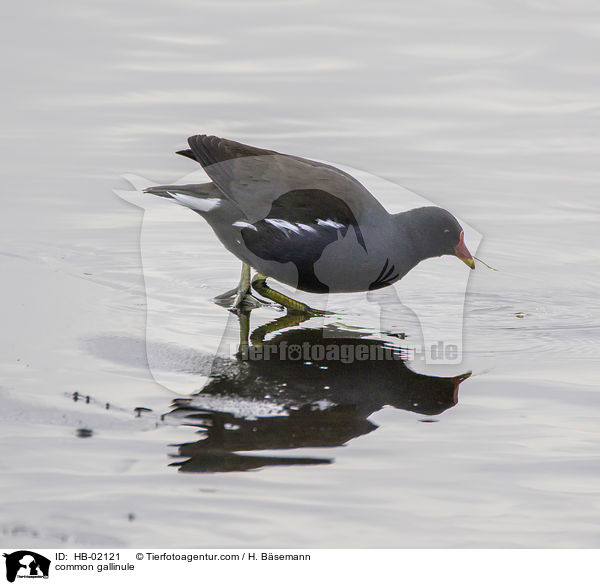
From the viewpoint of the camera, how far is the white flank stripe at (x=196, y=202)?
20.6 ft

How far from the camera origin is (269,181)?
20.1 feet

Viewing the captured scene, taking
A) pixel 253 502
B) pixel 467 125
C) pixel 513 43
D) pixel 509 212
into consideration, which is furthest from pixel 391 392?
pixel 513 43

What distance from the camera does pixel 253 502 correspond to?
13.3ft

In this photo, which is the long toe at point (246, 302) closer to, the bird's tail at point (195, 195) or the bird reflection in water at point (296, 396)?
the bird reflection in water at point (296, 396)

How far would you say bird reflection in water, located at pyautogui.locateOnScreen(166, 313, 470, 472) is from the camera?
446 cm

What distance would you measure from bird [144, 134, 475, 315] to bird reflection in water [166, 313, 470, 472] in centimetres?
38

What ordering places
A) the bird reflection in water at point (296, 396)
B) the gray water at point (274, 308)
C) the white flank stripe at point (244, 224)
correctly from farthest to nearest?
the white flank stripe at point (244, 224) → the bird reflection in water at point (296, 396) → the gray water at point (274, 308)

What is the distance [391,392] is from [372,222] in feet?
4.15

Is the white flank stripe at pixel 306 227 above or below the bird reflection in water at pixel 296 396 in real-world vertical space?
above

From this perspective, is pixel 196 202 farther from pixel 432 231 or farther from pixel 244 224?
pixel 432 231
